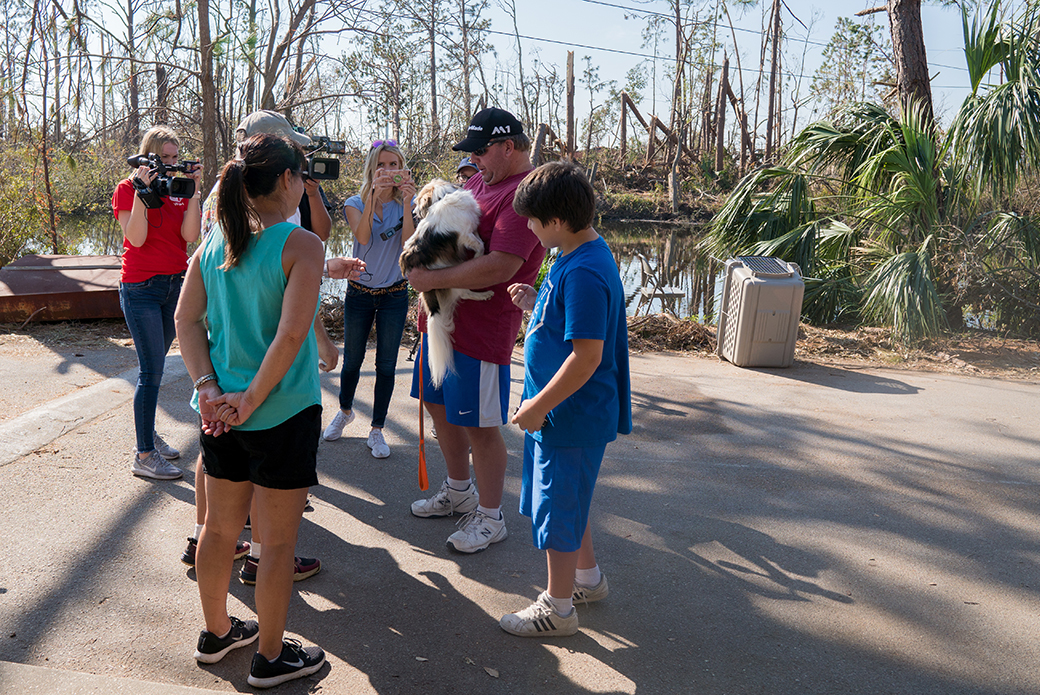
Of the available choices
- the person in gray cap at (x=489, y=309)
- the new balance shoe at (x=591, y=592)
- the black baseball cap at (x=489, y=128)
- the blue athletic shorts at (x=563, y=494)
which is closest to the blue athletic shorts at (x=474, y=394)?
the person in gray cap at (x=489, y=309)

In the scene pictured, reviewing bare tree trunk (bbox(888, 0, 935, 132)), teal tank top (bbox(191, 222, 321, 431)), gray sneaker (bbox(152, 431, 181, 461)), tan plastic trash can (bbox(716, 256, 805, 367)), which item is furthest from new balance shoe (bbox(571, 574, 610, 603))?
bare tree trunk (bbox(888, 0, 935, 132))

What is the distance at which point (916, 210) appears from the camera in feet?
26.3

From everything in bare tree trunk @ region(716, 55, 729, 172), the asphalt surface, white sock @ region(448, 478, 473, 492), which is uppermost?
bare tree trunk @ region(716, 55, 729, 172)

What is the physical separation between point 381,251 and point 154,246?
116 cm

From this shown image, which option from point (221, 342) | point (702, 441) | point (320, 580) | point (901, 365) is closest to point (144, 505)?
point (320, 580)

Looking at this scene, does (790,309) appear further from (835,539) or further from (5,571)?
(5,571)

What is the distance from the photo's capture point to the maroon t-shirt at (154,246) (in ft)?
12.2

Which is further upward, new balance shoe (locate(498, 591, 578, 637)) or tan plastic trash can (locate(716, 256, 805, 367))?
tan plastic trash can (locate(716, 256, 805, 367))

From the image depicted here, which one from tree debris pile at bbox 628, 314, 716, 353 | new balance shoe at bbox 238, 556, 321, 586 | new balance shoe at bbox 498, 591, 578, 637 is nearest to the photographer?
new balance shoe at bbox 498, 591, 578, 637

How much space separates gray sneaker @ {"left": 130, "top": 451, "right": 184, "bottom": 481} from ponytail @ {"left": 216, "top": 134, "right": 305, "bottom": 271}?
2.14m

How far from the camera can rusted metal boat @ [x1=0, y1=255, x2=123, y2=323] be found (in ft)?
22.6

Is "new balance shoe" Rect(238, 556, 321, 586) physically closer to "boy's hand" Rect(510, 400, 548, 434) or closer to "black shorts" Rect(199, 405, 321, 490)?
"black shorts" Rect(199, 405, 321, 490)

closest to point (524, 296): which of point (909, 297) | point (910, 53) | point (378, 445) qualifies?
point (378, 445)

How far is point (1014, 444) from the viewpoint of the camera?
4.79 meters
